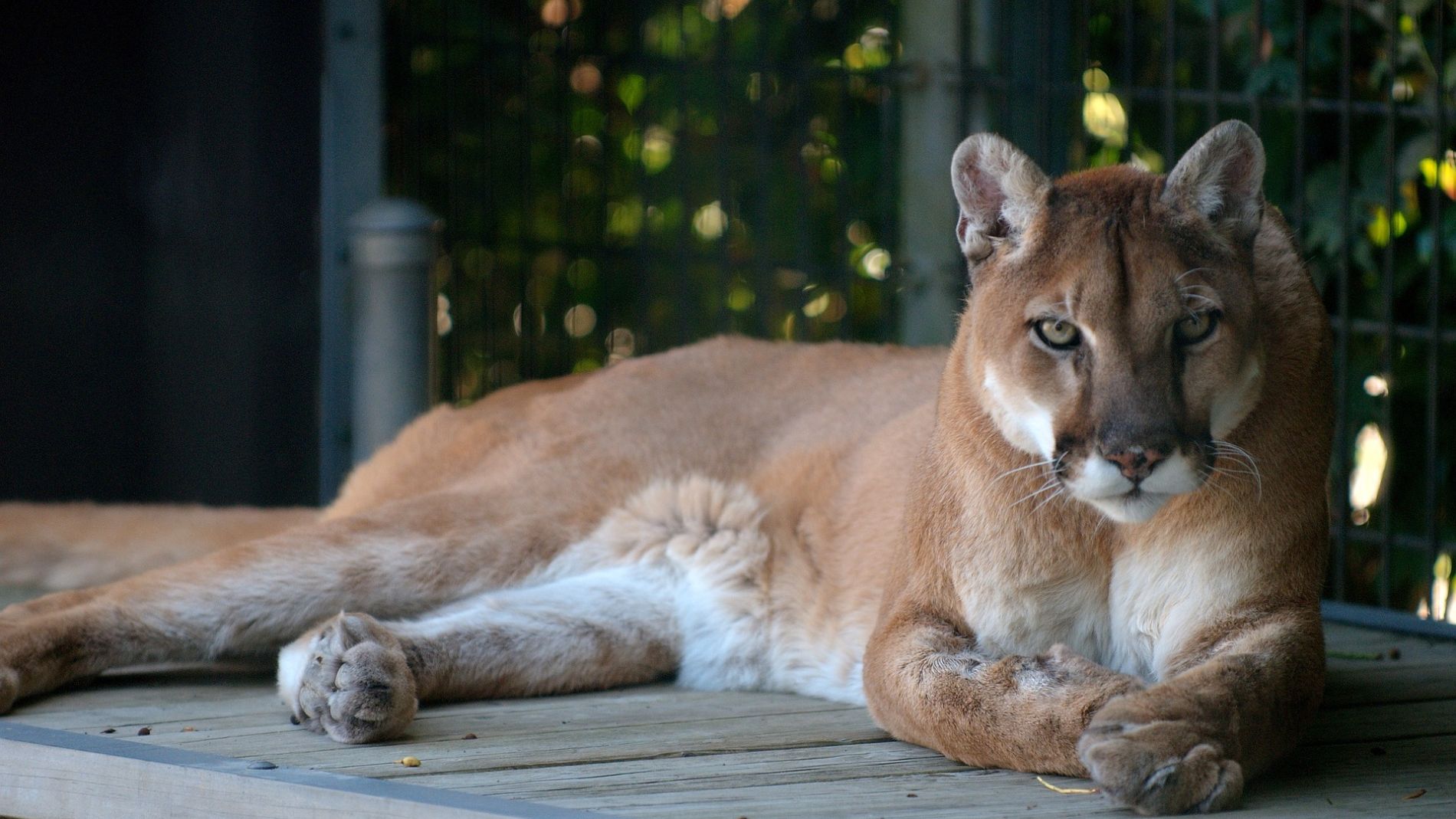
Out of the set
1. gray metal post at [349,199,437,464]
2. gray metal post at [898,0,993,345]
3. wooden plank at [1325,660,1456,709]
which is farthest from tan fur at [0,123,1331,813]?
gray metal post at [898,0,993,345]

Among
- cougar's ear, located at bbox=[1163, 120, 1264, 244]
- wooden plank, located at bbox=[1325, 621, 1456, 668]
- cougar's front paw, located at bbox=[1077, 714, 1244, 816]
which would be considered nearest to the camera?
cougar's front paw, located at bbox=[1077, 714, 1244, 816]

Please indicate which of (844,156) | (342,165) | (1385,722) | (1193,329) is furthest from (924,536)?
(342,165)

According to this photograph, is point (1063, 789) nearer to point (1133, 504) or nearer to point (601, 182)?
point (1133, 504)

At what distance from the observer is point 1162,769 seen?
2.59m

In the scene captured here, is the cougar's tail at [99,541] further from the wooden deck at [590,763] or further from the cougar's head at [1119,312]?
the cougar's head at [1119,312]

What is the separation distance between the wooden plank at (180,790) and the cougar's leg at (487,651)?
0.28 metres

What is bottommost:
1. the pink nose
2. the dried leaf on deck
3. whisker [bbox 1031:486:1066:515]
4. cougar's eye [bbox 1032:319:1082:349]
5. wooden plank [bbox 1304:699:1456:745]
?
wooden plank [bbox 1304:699:1456:745]

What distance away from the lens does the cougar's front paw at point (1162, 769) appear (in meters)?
2.59

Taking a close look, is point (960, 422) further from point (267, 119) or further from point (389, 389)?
point (267, 119)

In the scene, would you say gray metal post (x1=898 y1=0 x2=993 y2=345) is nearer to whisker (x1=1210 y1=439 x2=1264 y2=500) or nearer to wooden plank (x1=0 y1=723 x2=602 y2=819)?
whisker (x1=1210 y1=439 x2=1264 y2=500)

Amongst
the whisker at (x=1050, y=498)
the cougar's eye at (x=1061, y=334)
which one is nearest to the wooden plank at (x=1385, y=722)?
the whisker at (x=1050, y=498)

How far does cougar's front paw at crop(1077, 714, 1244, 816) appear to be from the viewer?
2.59 m

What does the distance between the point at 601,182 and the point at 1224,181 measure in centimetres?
332

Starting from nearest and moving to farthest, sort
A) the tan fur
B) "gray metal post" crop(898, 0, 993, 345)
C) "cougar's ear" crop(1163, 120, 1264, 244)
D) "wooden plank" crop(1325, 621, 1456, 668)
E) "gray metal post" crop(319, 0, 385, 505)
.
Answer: the tan fur < "cougar's ear" crop(1163, 120, 1264, 244) < "wooden plank" crop(1325, 621, 1456, 668) < "gray metal post" crop(898, 0, 993, 345) < "gray metal post" crop(319, 0, 385, 505)
